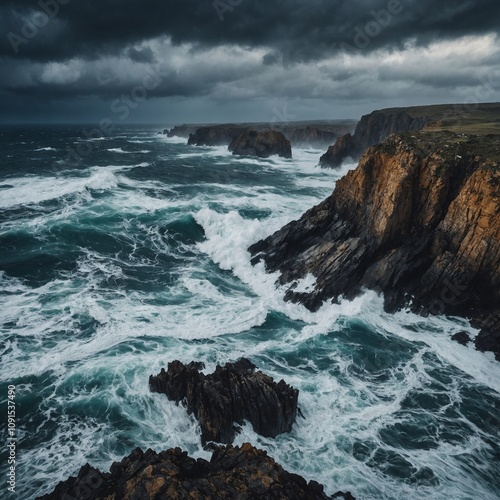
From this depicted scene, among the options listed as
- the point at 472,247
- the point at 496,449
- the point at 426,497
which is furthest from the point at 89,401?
the point at 472,247

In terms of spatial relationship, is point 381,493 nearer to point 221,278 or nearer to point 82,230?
point 221,278

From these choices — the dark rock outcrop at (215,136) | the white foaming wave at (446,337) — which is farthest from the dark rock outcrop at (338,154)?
the white foaming wave at (446,337)

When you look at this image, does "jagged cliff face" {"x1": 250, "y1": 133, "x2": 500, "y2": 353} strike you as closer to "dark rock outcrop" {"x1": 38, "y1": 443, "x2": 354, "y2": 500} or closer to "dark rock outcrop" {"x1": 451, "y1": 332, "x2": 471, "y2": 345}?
"dark rock outcrop" {"x1": 451, "y1": 332, "x2": 471, "y2": 345}

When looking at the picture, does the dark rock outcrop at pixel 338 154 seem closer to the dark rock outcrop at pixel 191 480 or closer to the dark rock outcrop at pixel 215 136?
the dark rock outcrop at pixel 215 136

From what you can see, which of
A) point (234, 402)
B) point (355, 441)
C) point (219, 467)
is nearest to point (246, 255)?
point (234, 402)

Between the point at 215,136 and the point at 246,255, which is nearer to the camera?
the point at 246,255

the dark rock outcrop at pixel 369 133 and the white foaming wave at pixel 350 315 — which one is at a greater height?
the dark rock outcrop at pixel 369 133

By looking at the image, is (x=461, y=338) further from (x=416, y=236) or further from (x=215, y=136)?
(x=215, y=136)
